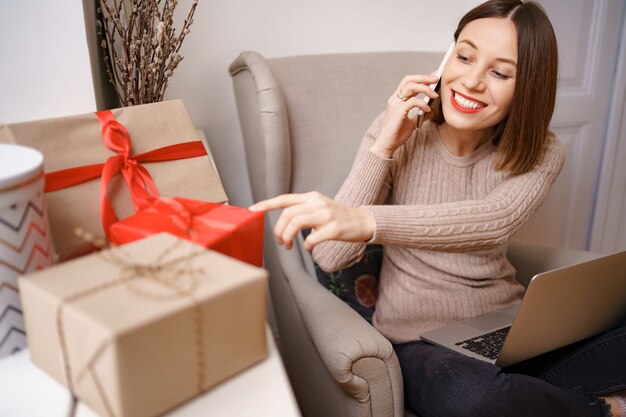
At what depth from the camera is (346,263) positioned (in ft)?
3.64

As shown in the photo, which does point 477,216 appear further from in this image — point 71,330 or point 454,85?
point 71,330

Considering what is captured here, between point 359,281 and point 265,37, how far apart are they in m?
0.75

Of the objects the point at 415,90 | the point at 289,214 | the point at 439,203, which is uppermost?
the point at 415,90

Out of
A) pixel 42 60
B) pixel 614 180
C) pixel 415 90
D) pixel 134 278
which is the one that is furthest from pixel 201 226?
pixel 614 180

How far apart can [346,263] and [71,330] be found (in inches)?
28.5

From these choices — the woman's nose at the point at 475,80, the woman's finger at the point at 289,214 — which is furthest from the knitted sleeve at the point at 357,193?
the woman's finger at the point at 289,214

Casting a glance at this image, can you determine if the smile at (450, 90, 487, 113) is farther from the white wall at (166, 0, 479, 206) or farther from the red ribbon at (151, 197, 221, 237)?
the red ribbon at (151, 197, 221, 237)

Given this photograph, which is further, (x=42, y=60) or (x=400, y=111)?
(x=400, y=111)

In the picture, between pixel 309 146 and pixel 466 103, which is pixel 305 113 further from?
pixel 466 103

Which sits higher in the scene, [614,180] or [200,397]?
[200,397]

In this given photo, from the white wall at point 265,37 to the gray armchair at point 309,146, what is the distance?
123 millimetres

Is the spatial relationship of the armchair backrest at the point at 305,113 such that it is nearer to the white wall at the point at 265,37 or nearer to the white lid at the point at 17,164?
the white wall at the point at 265,37

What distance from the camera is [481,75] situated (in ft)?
3.44

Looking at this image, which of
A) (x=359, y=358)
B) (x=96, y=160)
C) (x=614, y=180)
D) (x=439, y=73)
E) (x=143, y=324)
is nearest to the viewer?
(x=143, y=324)
